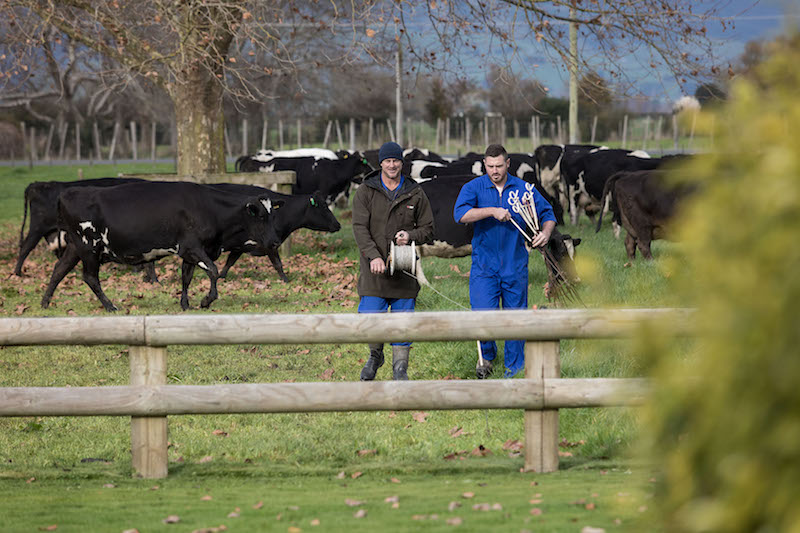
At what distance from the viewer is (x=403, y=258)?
835 centimetres

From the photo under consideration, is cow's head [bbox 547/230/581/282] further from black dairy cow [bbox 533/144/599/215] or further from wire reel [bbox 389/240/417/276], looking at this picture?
black dairy cow [bbox 533/144/599/215]

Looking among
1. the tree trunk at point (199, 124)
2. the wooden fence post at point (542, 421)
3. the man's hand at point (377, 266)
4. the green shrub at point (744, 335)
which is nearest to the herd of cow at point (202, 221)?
the tree trunk at point (199, 124)

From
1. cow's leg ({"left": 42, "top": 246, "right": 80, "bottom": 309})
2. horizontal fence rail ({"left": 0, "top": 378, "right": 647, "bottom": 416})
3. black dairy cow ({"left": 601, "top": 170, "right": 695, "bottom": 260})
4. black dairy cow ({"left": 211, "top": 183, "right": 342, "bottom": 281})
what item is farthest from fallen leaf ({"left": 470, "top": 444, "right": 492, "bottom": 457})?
black dairy cow ({"left": 211, "top": 183, "right": 342, "bottom": 281})

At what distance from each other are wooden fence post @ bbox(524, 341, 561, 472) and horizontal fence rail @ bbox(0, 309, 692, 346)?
0.10m

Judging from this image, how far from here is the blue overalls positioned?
29.1 feet

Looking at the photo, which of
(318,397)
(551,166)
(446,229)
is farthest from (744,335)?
(551,166)

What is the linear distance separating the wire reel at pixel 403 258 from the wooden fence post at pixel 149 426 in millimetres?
3010

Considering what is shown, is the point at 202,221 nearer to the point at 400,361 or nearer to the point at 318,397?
the point at 400,361

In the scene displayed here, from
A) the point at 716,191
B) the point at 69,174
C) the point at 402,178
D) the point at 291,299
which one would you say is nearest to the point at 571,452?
the point at 402,178

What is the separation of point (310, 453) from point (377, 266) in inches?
83.4

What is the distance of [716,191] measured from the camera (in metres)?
2.32

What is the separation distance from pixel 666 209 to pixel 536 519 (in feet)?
38.4

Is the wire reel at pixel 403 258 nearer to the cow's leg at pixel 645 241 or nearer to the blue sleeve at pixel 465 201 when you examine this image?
the blue sleeve at pixel 465 201

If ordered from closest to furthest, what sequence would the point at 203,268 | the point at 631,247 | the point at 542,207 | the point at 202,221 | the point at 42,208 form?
the point at 542,207 < the point at 203,268 < the point at 202,221 < the point at 631,247 < the point at 42,208
